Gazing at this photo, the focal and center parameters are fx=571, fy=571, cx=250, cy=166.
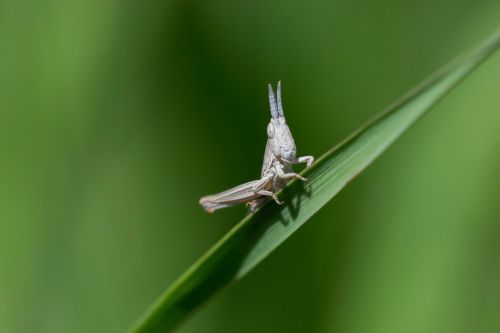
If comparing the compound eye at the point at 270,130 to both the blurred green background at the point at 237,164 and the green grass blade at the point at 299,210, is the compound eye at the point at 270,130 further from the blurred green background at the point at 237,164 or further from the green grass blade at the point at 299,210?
the green grass blade at the point at 299,210

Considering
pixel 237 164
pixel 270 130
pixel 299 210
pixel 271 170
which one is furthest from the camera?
pixel 271 170

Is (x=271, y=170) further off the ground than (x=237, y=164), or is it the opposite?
(x=237, y=164)

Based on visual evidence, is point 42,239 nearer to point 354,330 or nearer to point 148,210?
point 148,210

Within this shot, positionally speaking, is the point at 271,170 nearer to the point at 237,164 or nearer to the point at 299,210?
the point at 237,164

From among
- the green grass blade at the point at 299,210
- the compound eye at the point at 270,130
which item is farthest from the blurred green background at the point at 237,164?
the green grass blade at the point at 299,210

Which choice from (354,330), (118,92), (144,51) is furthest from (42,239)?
(354,330)

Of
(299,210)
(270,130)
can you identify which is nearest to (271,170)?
(270,130)

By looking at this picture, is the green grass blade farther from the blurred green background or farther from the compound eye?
the compound eye
